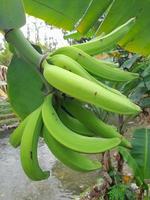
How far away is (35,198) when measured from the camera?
3.41 metres

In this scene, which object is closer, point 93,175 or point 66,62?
point 66,62

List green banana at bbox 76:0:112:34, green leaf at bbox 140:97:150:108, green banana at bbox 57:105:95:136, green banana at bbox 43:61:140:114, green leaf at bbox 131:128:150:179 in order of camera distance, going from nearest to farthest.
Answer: green banana at bbox 43:61:140:114
green banana at bbox 57:105:95:136
green banana at bbox 76:0:112:34
green leaf at bbox 131:128:150:179
green leaf at bbox 140:97:150:108

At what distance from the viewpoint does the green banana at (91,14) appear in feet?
3.44

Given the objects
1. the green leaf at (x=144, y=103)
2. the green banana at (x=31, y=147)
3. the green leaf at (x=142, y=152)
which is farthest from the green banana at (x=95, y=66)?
the green leaf at (x=144, y=103)

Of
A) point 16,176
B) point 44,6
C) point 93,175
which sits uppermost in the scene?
point 44,6

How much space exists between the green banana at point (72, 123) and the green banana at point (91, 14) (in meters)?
0.48

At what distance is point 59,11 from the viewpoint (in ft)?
3.74

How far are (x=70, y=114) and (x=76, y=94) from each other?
0.42 feet

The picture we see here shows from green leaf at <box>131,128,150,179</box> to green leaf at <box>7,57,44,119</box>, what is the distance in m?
1.23

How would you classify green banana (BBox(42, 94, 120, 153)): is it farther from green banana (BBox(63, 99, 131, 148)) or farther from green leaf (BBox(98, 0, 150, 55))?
green leaf (BBox(98, 0, 150, 55))

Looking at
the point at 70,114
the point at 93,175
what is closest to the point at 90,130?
the point at 70,114

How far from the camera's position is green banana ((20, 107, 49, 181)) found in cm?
57

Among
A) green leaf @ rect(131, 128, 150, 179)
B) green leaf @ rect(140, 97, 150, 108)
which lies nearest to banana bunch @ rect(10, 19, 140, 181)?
green leaf @ rect(131, 128, 150, 179)

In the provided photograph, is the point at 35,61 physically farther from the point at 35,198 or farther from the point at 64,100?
the point at 35,198
